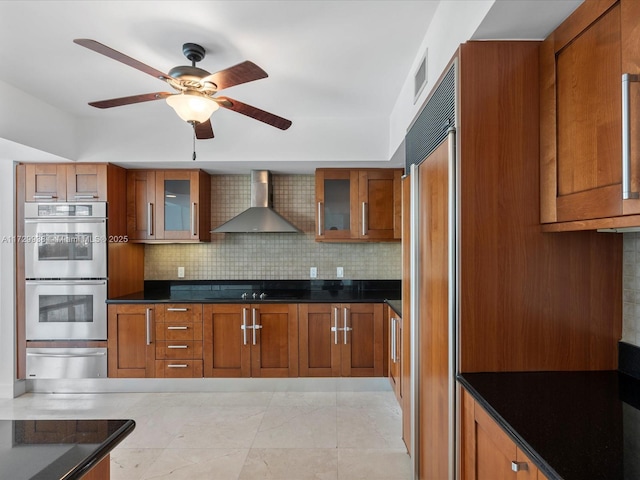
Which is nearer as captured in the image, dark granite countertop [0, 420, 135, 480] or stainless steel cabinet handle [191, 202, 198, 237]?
dark granite countertop [0, 420, 135, 480]

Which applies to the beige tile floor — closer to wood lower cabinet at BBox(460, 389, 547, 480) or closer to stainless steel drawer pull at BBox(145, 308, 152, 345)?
stainless steel drawer pull at BBox(145, 308, 152, 345)

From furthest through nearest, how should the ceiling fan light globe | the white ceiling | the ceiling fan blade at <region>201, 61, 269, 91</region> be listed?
the ceiling fan light globe
the white ceiling
the ceiling fan blade at <region>201, 61, 269, 91</region>

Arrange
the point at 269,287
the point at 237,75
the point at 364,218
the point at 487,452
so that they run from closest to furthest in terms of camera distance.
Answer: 1. the point at 487,452
2. the point at 237,75
3. the point at 364,218
4. the point at 269,287

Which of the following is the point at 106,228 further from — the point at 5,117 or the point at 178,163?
the point at 5,117

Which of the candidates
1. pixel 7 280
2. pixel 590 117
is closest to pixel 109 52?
pixel 590 117

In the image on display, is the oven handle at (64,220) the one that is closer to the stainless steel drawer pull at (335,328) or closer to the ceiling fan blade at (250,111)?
the ceiling fan blade at (250,111)

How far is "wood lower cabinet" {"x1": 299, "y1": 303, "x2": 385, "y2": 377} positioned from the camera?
339cm

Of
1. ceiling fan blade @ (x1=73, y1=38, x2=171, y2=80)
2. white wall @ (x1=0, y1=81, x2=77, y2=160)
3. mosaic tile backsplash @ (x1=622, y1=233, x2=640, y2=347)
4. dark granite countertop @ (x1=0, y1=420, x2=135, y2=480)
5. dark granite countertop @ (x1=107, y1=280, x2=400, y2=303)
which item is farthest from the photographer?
dark granite countertop @ (x1=107, y1=280, x2=400, y2=303)

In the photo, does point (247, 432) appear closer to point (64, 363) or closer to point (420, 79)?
point (64, 363)

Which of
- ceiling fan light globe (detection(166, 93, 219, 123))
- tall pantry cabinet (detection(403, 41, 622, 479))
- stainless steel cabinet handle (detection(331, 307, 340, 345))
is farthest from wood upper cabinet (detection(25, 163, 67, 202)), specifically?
tall pantry cabinet (detection(403, 41, 622, 479))

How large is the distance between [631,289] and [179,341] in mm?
3310

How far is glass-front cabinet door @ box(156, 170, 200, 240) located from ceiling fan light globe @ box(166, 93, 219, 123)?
1766 millimetres

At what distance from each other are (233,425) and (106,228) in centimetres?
212

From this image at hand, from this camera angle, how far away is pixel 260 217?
3.63m
